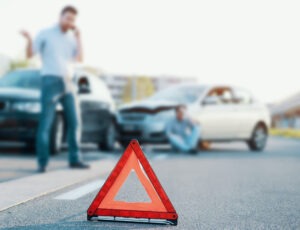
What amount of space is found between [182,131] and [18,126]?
377cm

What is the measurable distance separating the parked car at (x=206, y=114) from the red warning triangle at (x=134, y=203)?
7.95 metres

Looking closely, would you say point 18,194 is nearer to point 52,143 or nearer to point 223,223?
point 223,223

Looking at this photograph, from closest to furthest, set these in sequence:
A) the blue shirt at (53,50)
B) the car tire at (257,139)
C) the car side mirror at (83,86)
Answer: the blue shirt at (53,50) < the car side mirror at (83,86) < the car tire at (257,139)

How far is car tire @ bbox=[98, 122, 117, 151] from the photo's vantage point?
12117mm

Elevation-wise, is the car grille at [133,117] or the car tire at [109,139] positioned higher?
the car grille at [133,117]

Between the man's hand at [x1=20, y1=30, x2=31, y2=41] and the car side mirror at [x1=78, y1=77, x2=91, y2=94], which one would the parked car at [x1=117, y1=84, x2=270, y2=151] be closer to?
the car side mirror at [x1=78, y1=77, x2=91, y2=94]

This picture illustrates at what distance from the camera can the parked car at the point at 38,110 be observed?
9.97 m

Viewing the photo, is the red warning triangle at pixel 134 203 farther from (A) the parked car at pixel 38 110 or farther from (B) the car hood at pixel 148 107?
(B) the car hood at pixel 148 107

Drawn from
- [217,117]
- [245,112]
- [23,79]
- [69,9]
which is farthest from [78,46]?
[245,112]

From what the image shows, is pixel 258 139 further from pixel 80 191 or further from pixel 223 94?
pixel 80 191

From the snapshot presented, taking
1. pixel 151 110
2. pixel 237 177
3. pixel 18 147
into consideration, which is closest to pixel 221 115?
pixel 151 110

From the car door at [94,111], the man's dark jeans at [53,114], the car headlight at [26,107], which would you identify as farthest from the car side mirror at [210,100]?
the man's dark jeans at [53,114]

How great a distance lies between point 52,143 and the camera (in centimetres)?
1031

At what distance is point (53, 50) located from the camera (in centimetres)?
783
